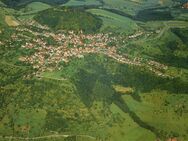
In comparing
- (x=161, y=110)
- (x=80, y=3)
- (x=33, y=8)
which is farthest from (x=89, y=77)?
(x=80, y=3)

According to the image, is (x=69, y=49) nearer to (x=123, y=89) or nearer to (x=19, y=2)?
(x=123, y=89)

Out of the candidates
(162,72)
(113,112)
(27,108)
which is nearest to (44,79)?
(27,108)

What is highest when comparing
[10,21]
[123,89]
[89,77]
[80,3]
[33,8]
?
[33,8]

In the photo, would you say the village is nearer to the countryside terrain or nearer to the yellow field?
the countryside terrain

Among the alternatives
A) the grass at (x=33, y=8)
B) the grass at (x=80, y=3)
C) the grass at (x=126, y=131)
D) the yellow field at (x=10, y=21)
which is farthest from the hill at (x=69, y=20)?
the grass at (x=126, y=131)

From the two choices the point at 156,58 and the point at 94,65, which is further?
the point at 156,58

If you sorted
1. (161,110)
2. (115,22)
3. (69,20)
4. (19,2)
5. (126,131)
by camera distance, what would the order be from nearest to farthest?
1. (126,131)
2. (161,110)
3. (69,20)
4. (115,22)
5. (19,2)

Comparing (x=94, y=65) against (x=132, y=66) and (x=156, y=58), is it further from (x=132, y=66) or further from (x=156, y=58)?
(x=156, y=58)
